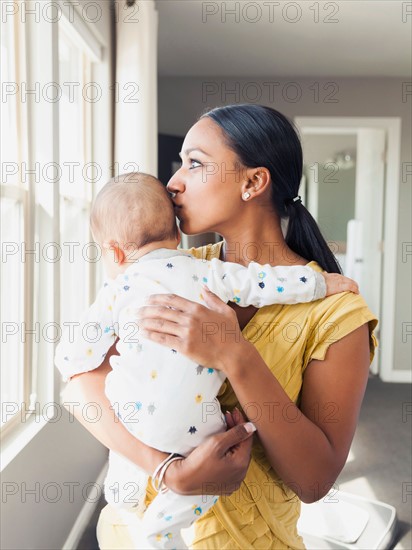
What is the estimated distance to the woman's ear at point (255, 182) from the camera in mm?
1066

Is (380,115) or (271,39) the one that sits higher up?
(271,39)

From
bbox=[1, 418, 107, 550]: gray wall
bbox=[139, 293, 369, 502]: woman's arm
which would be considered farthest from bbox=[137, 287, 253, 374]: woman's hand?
bbox=[1, 418, 107, 550]: gray wall

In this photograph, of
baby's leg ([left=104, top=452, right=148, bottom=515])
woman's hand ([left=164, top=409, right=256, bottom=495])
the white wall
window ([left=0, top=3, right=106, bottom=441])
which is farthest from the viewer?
the white wall

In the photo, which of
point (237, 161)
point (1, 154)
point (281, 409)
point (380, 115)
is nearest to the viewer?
point (281, 409)

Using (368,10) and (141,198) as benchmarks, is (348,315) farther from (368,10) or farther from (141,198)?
(368,10)

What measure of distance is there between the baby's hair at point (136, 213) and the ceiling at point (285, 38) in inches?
103

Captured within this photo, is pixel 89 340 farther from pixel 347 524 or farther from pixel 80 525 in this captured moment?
pixel 347 524

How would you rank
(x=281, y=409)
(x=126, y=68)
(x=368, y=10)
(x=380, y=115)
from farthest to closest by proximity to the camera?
(x=380, y=115) < (x=368, y=10) < (x=126, y=68) < (x=281, y=409)

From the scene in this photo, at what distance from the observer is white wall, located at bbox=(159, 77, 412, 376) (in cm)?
482

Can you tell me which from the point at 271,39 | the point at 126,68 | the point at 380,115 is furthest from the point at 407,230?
the point at 126,68

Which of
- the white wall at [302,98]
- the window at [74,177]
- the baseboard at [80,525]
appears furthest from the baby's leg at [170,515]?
the white wall at [302,98]

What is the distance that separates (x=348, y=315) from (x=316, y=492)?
337mm

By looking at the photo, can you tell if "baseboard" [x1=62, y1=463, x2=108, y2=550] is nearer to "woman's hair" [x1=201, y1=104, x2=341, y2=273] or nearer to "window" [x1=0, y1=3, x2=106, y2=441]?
"window" [x1=0, y1=3, x2=106, y2=441]

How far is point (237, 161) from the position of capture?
41.5 inches
